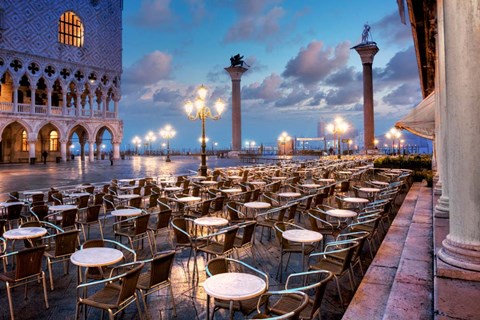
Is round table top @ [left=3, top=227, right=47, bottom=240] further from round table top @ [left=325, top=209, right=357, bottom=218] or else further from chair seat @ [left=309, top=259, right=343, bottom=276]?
round table top @ [left=325, top=209, right=357, bottom=218]

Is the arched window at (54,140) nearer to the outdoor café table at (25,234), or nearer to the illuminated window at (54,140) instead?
the illuminated window at (54,140)

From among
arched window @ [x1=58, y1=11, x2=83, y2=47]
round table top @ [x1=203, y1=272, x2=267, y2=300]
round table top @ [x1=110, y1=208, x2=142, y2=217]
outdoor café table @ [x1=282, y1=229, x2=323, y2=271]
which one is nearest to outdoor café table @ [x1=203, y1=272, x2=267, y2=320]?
round table top @ [x1=203, y1=272, x2=267, y2=300]

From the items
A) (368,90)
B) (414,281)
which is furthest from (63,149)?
(414,281)

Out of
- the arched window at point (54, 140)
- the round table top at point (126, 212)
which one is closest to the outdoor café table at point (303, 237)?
the round table top at point (126, 212)

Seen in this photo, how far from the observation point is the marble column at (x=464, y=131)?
3.24 meters

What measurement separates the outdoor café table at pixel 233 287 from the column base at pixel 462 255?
1825 mm

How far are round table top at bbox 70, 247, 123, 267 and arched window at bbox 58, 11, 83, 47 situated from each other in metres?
38.3

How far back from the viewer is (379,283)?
413 centimetres

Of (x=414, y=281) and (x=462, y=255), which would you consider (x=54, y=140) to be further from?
(x=462, y=255)

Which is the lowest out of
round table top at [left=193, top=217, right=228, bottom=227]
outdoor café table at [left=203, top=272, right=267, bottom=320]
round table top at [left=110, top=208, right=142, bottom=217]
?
outdoor café table at [left=203, top=272, right=267, bottom=320]

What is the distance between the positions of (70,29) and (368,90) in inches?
1224

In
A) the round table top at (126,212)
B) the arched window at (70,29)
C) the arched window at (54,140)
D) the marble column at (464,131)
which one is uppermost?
the arched window at (70,29)

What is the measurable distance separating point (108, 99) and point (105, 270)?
4061 cm

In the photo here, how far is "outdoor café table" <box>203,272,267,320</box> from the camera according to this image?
287cm
